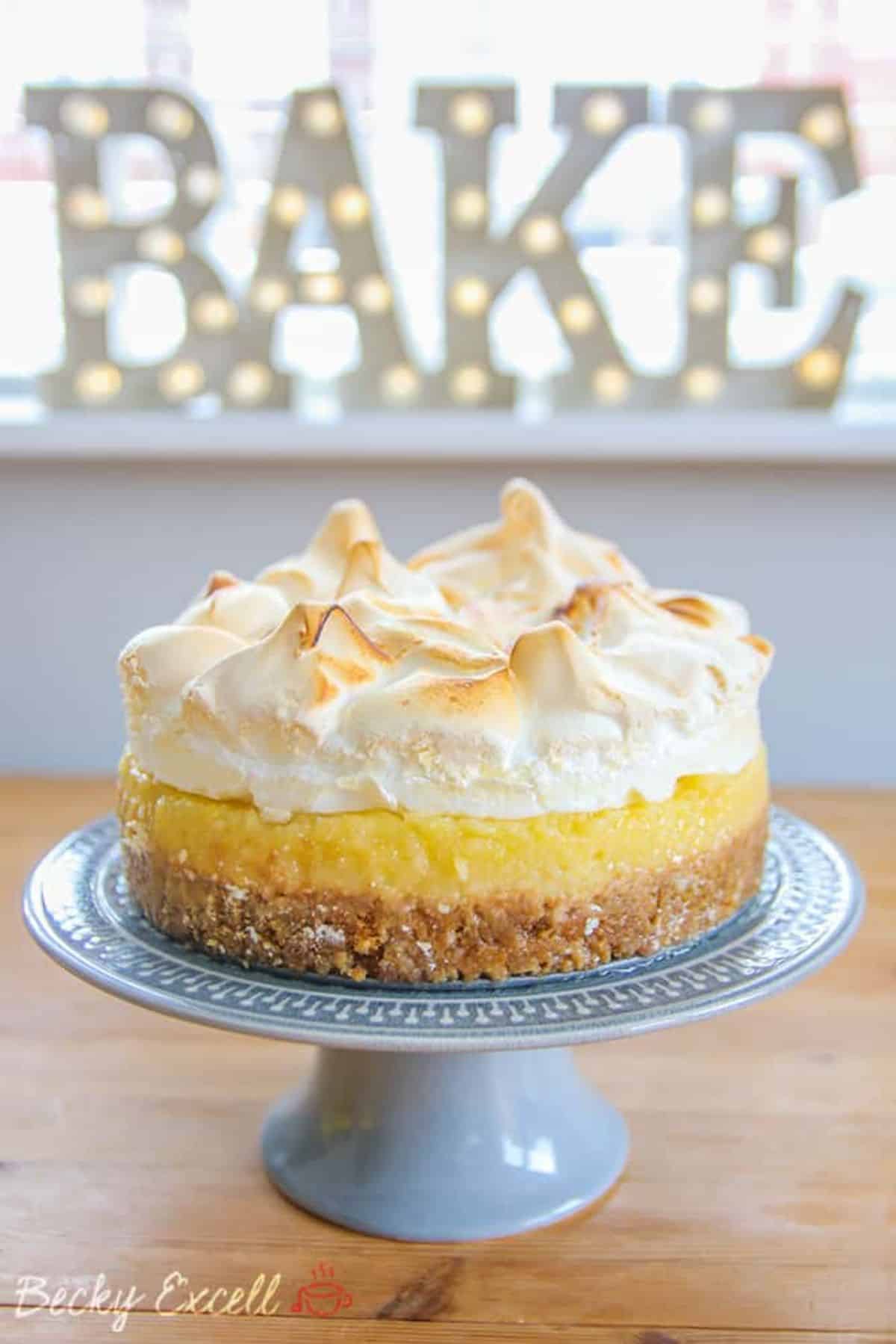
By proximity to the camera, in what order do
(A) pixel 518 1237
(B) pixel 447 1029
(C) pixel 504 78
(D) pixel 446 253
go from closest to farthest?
1. (B) pixel 447 1029
2. (A) pixel 518 1237
3. (D) pixel 446 253
4. (C) pixel 504 78

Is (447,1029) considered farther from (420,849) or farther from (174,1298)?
(174,1298)

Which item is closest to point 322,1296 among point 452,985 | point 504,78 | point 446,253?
point 452,985

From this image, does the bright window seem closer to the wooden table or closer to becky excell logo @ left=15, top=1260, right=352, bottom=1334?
the wooden table

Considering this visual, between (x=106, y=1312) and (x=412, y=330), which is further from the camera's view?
(x=412, y=330)

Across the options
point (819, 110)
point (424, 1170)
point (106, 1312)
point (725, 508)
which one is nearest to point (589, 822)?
point (424, 1170)

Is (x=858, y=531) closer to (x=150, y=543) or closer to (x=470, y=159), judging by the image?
(x=470, y=159)
